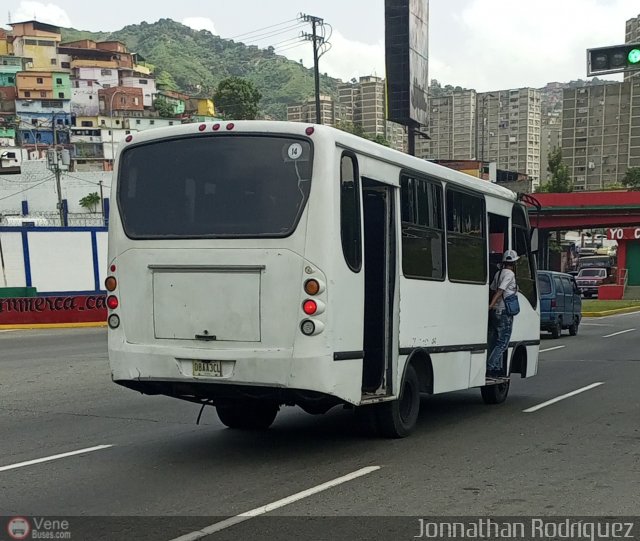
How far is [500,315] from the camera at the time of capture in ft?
35.4

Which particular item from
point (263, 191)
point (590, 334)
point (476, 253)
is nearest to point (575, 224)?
point (590, 334)

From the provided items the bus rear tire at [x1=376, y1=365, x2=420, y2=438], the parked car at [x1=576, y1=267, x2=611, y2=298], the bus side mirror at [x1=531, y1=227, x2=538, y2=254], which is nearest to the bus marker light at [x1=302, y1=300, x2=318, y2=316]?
the bus rear tire at [x1=376, y1=365, x2=420, y2=438]

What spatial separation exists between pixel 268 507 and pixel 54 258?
27.2m

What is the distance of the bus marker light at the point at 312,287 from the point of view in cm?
681

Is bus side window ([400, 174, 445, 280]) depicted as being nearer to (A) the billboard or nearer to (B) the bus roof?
(B) the bus roof

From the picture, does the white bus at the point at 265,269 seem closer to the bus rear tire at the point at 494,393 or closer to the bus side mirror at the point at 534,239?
the bus rear tire at the point at 494,393

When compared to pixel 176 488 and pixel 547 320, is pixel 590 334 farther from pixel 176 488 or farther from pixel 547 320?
pixel 176 488

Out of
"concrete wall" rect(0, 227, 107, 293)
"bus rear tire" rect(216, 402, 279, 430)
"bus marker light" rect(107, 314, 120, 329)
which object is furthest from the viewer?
"concrete wall" rect(0, 227, 107, 293)

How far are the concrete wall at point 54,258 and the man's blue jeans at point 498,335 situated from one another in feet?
77.3

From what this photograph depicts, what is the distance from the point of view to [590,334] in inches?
1034

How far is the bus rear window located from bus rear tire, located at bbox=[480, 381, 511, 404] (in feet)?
17.3

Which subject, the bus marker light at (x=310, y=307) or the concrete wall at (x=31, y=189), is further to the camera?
the concrete wall at (x=31, y=189)

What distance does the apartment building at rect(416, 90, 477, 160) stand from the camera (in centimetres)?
16262

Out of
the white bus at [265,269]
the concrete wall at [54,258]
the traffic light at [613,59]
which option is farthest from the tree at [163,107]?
the white bus at [265,269]
